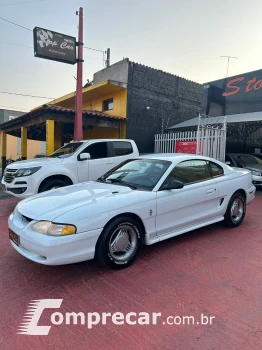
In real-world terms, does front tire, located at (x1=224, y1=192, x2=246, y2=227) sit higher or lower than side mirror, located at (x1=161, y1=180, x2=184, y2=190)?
lower

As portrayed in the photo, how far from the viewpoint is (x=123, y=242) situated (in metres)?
3.37

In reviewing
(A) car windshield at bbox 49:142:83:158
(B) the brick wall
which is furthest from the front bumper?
(B) the brick wall

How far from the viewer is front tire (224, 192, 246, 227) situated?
4.95 m

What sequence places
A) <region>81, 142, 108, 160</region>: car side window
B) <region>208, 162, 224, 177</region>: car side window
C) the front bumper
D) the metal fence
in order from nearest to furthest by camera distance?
the front bumper
<region>208, 162, 224, 177</region>: car side window
<region>81, 142, 108, 160</region>: car side window
the metal fence

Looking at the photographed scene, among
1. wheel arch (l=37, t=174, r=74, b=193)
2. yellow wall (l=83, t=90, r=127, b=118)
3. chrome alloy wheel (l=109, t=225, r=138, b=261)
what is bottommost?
chrome alloy wheel (l=109, t=225, r=138, b=261)

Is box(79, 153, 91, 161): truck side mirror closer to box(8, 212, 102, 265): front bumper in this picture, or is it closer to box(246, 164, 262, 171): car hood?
box(8, 212, 102, 265): front bumper

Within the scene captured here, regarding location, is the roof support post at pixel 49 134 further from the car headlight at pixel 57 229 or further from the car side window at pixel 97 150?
the car headlight at pixel 57 229

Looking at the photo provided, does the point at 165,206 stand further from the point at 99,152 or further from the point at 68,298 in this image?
the point at 99,152

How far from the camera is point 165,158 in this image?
14.7ft

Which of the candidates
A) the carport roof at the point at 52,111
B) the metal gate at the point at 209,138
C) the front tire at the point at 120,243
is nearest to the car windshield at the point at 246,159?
the metal gate at the point at 209,138

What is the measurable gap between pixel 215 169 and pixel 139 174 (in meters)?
1.60

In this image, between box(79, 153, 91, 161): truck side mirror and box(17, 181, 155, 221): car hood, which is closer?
box(17, 181, 155, 221): car hood

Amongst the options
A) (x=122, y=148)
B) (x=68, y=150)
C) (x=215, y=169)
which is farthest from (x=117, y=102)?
(x=215, y=169)

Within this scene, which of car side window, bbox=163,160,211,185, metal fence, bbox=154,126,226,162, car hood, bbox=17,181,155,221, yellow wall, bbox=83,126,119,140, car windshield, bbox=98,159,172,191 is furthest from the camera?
yellow wall, bbox=83,126,119,140
